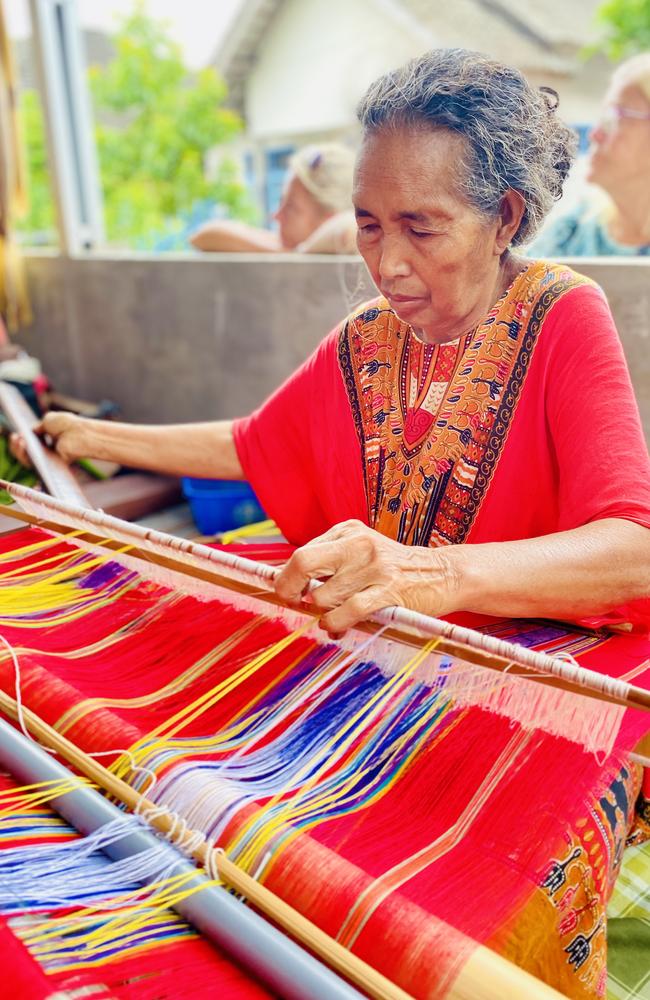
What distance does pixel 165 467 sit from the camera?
5.75 ft

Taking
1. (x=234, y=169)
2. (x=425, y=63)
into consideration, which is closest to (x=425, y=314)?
(x=425, y=63)

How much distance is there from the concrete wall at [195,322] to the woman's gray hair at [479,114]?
3.39 feet

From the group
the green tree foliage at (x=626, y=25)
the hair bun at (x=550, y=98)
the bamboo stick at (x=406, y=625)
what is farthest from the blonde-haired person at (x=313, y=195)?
the green tree foliage at (x=626, y=25)

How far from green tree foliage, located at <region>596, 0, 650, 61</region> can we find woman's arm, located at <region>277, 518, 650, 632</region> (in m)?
12.8

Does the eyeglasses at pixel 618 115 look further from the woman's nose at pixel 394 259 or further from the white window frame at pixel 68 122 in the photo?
the white window frame at pixel 68 122

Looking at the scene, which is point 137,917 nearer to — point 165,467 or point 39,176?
point 165,467

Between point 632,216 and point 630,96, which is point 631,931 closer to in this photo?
point 632,216

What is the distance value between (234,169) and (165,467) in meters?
12.3

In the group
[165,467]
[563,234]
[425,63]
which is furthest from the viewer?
[563,234]

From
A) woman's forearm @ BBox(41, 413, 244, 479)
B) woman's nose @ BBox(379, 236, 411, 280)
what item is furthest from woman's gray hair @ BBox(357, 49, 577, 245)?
woman's forearm @ BBox(41, 413, 244, 479)

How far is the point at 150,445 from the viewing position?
174cm

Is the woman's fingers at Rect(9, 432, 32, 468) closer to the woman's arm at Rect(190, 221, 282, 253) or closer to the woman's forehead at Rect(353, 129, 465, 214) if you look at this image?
the woman's forehead at Rect(353, 129, 465, 214)

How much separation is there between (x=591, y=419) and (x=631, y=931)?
2.88 feet

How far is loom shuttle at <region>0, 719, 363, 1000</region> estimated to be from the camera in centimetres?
64
